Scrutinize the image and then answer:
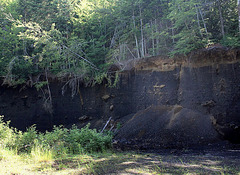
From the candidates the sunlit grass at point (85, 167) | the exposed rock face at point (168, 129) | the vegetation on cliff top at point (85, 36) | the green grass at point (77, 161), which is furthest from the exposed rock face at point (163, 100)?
the sunlit grass at point (85, 167)

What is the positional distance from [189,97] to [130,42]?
8.17 meters

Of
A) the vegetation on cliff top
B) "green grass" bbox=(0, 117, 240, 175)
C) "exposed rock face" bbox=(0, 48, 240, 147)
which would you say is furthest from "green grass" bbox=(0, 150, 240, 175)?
the vegetation on cliff top

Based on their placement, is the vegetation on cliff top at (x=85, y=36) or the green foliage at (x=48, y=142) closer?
the green foliage at (x=48, y=142)

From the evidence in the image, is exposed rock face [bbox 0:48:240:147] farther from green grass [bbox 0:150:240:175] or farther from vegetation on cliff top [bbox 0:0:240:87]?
green grass [bbox 0:150:240:175]

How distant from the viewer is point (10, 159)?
497 centimetres

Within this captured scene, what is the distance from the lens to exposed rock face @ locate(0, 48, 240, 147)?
11164 millimetres

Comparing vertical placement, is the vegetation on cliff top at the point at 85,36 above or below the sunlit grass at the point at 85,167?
above

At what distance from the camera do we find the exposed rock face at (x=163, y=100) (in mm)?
11164

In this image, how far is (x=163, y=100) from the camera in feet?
45.9

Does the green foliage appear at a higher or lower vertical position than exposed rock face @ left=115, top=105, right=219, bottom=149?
higher

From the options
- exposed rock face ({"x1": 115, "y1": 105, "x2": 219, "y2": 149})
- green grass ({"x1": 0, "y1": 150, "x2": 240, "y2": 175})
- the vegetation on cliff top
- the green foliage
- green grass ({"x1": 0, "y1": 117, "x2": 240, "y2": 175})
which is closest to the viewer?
green grass ({"x1": 0, "y1": 150, "x2": 240, "y2": 175})

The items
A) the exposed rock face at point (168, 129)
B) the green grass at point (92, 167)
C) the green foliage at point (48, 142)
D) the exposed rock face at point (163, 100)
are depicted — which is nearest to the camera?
the green grass at point (92, 167)

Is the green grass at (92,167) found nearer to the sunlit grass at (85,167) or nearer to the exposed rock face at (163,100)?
the sunlit grass at (85,167)

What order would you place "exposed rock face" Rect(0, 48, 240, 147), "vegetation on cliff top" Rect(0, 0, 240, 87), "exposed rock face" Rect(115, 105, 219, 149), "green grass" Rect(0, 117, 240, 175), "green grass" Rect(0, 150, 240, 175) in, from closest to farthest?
1. "green grass" Rect(0, 150, 240, 175)
2. "green grass" Rect(0, 117, 240, 175)
3. "exposed rock face" Rect(115, 105, 219, 149)
4. "exposed rock face" Rect(0, 48, 240, 147)
5. "vegetation on cliff top" Rect(0, 0, 240, 87)
